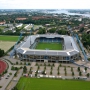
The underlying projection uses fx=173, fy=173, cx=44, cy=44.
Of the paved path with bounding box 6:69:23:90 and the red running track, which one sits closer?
the paved path with bounding box 6:69:23:90

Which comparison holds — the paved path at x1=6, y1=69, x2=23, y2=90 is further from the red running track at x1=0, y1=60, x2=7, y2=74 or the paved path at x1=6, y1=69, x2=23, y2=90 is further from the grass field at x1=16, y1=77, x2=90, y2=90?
the red running track at x1=0, y1=60, x2=7, y2=74

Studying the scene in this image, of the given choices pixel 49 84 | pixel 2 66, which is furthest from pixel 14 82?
pixel 2 66

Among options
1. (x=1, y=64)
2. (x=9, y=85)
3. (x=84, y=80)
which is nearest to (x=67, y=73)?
(x=84, y=80)

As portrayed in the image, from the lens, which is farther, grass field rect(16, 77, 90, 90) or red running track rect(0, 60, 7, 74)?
red running track rect(0, 60, 7, 74)

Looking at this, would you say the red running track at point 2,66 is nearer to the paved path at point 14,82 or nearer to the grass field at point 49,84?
the paved path at point 14,82

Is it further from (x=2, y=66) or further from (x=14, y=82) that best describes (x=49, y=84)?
(x=2, y=66)

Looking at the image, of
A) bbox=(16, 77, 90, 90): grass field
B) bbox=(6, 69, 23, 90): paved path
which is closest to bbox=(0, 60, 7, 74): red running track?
bbox=(6, 69, 23, 90): paved path

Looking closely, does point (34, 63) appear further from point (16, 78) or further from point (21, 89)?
point (21, 89)

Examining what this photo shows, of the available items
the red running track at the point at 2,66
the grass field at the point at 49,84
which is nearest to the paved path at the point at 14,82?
the grass field at the point at 49,84

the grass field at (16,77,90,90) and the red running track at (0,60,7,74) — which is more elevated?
the grass field at (16,77,90,90)
